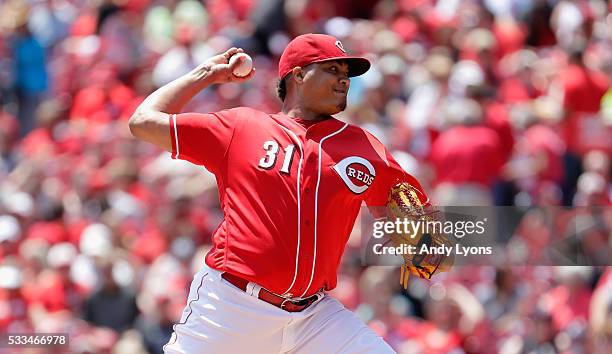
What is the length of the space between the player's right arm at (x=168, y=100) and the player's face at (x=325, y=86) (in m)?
0.29

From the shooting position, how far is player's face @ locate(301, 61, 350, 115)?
5867 millimetres

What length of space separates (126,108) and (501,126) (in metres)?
4.03

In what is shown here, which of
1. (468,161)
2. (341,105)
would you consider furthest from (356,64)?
(468,161)

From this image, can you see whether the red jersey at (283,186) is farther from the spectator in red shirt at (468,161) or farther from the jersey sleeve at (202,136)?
the spectator in red shirt at (468,161)

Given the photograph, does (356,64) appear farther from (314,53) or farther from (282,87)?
(282,87)

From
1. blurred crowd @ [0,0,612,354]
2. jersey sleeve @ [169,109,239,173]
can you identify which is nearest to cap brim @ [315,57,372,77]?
jersey sleeve @ [169,109,239,173]

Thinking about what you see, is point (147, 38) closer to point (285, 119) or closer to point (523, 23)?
point (523, 23)

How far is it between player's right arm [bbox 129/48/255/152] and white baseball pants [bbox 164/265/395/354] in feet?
2.27

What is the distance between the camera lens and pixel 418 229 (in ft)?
19.6

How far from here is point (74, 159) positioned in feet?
39.5

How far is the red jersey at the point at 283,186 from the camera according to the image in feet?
18.3

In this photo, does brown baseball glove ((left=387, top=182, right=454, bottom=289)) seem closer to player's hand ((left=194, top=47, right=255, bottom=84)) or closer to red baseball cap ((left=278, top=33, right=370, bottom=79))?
red baseball cap ((left=278, top=33, right=370, bottom=79))

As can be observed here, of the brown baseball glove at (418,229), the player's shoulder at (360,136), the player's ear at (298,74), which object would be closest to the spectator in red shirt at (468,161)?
the brown baseball glove at (418,229)

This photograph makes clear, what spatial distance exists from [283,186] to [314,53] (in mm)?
671
